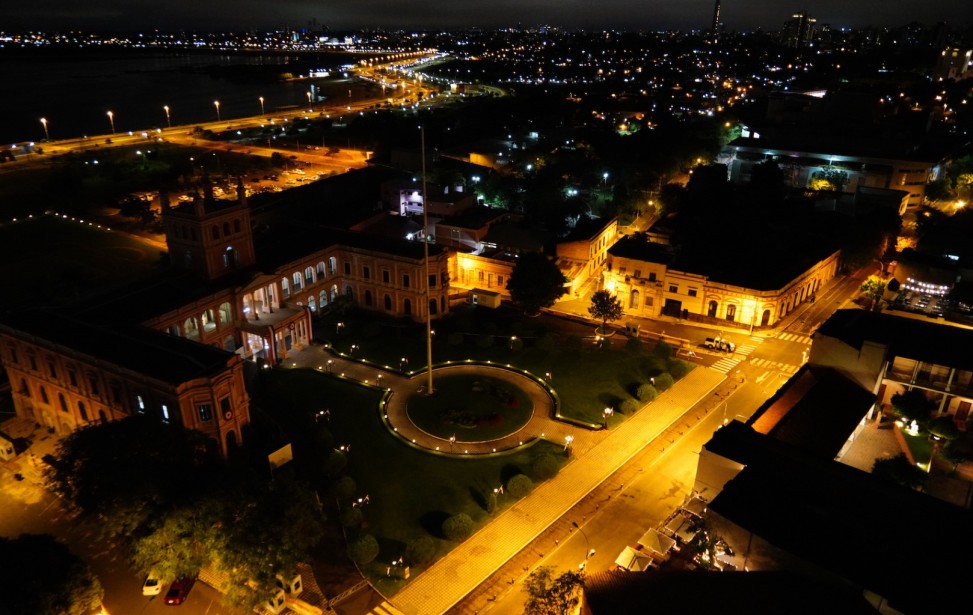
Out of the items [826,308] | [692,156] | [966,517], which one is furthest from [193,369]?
[692,156]

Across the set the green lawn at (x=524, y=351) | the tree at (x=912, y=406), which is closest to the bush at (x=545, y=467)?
the green lawn at (x=524, y=351)

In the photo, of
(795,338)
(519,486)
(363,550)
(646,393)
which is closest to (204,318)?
(363,550)

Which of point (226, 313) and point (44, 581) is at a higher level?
point (226, 313)

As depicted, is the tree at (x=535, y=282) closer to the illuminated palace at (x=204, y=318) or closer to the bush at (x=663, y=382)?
the illuminated palace at (x=204, y=318)

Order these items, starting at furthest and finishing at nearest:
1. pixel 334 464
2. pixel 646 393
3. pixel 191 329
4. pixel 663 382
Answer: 1. pixel 663 382
2. pixel 191 329
3. pixel 646 393
4. pixel 334 464

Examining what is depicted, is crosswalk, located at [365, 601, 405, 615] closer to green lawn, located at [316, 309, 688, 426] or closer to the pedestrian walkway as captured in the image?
the pedestrian walkway

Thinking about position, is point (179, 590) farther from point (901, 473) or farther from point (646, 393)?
point (901, 473)

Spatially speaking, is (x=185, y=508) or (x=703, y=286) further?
(x=703, y=286)

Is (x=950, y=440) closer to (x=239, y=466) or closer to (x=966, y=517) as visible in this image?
(x=966, y=517)
